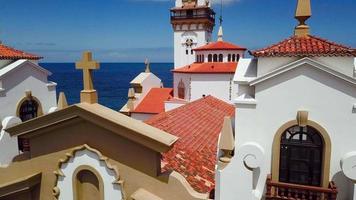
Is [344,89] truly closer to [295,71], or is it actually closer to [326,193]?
[295,71]

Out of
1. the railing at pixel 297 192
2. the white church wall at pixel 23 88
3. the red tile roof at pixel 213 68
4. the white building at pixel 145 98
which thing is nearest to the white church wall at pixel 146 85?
the white building at pixel 145 98

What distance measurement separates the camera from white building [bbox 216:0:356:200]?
7.41 meters

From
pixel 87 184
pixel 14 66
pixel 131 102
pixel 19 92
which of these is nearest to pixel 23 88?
pixel 19 92

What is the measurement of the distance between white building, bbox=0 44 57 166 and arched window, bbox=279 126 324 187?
1009 cm

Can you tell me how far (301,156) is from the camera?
793cm

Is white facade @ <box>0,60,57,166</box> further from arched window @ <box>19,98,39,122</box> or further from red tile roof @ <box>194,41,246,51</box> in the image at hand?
red tile roof @ <box>194,41,246,51</box>

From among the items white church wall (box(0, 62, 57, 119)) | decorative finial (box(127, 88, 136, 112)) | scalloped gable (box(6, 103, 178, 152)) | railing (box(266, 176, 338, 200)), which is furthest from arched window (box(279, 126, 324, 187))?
decorative finial (box(127, 88, 136, 112))

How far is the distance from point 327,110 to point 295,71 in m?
1.43

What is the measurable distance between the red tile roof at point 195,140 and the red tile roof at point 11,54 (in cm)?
684

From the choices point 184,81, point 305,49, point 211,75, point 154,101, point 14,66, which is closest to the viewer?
point 305,49

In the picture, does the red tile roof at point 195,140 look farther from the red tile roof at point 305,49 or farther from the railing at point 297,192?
the red tile roof at point 305,49

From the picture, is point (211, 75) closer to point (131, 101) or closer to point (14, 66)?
point (131, 101)

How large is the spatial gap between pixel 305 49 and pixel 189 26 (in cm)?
3502

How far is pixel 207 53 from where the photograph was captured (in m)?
32.7
